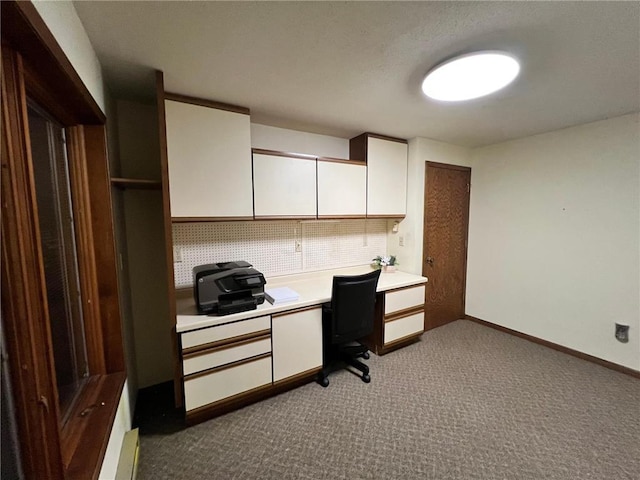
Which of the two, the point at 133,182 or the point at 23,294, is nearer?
the point at 23,294

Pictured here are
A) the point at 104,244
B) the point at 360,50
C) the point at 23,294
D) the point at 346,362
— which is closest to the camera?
the point at 23,294

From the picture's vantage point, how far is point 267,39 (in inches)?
52.9

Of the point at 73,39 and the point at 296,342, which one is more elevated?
the point at 73,39

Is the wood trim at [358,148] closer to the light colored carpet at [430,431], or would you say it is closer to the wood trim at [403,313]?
Result: the wood trim at [403,313]

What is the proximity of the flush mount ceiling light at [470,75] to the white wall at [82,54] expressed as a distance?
1773 mm

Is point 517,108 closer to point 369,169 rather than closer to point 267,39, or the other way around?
point 369,169

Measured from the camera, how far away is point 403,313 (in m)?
2.83

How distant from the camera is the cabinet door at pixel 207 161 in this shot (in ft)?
6.12

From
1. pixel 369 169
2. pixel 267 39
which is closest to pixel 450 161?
pixel 369 169

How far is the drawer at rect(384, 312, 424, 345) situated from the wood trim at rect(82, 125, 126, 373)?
2289 millimetres

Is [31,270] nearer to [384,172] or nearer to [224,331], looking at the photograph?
[224,331]

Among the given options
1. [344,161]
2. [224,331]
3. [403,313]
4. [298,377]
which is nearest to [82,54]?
[224,331]

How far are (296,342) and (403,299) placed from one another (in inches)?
50.6

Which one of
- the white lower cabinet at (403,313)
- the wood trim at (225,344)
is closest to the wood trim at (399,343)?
the white lower cabinet at (403,313)
